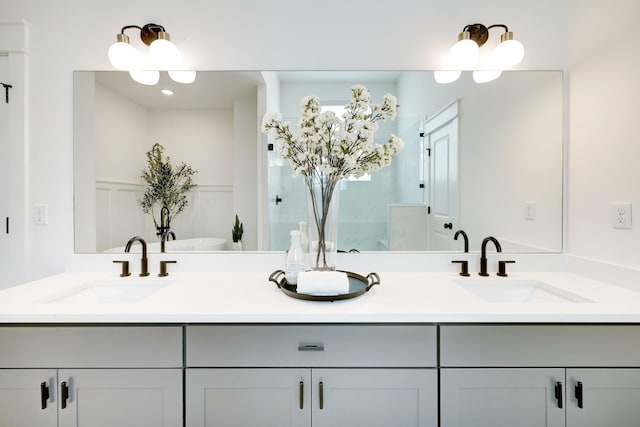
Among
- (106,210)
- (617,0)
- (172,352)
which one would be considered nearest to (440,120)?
(617,0)

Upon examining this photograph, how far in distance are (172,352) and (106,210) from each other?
0.97 m

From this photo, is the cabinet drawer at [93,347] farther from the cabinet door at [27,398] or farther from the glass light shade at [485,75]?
the glass light shade at [485,75]

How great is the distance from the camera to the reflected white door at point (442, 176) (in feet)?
5.47

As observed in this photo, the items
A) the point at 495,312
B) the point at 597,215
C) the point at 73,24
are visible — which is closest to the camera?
the point at 495,312

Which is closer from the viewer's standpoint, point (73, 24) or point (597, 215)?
point (597, 215)

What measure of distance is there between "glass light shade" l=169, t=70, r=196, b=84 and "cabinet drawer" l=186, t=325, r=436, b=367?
4.11ft

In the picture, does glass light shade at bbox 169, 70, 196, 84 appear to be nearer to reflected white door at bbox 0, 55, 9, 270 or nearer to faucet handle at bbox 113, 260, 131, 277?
reflected white door at bbox 0, 55, 9, 270

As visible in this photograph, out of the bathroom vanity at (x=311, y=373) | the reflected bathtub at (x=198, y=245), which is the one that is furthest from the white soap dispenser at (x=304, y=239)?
the bathroom vanity at (x=311, y=373)

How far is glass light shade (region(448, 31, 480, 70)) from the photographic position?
1.57 m

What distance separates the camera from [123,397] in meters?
1.08

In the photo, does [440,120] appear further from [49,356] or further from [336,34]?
[49,356]

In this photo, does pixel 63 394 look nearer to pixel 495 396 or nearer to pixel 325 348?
pixel 325 348

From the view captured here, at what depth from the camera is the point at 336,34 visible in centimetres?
166

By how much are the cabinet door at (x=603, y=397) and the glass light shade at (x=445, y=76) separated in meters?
1.36
